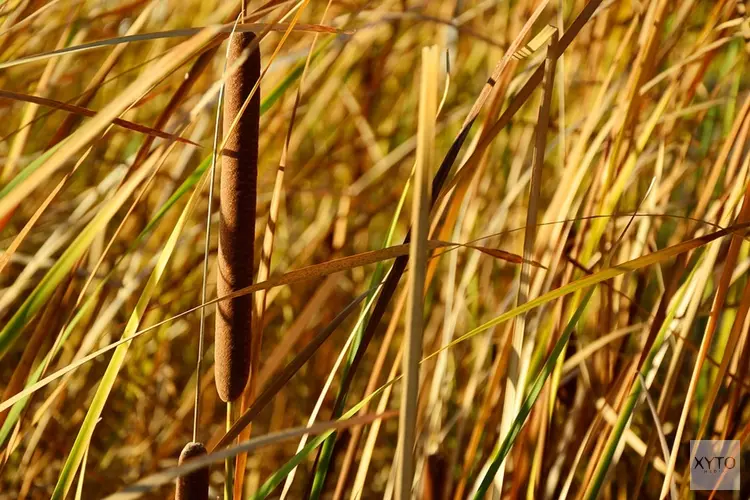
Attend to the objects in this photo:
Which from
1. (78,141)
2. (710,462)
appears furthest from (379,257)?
(710,462)

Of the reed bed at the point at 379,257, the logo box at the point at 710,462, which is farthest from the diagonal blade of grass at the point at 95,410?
the logo box at the point at 710,462

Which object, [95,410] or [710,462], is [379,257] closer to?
[95,410]

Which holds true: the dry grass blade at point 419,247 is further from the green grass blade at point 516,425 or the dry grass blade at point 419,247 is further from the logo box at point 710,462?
the logo box at point 710,462

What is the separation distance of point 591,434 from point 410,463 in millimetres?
322

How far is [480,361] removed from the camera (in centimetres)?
76

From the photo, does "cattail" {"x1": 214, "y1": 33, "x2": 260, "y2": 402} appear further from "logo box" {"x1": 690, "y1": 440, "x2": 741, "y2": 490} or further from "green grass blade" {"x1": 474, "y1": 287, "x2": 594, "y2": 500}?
"logo box" {"x1": 690, "y1": 440, "x2": 741, "y2": 490}

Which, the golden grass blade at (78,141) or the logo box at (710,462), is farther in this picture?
the logo box at (710,462)

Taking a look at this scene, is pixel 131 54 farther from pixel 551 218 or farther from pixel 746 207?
pixel 746 207

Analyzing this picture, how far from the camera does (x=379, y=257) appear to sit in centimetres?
44

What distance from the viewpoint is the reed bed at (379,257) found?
0.44 metres

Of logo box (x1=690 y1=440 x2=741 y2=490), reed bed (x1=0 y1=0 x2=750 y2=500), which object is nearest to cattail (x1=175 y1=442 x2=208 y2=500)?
reed bed (x1=0 y1=0 x2=750 y2=500)

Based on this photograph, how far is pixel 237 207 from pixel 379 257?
9cm

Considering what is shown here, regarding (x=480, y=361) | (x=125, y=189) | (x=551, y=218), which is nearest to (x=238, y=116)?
(x=125, y=189)

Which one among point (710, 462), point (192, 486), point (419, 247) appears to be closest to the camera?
point (419, 247)
